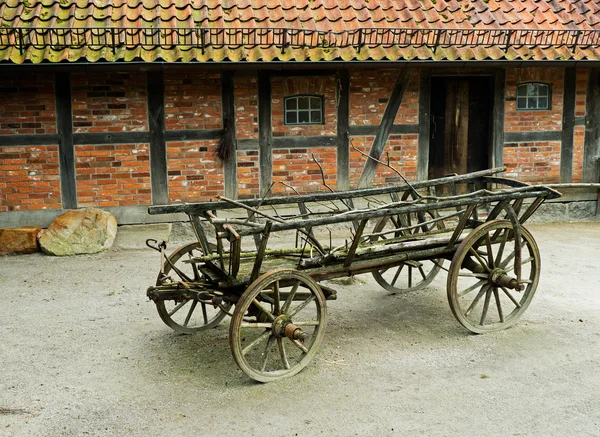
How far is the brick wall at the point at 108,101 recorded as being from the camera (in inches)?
304

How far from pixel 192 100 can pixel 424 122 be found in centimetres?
302

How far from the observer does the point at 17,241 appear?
743cm

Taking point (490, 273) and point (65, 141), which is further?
point (65, 141)

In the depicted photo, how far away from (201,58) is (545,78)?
4.62m

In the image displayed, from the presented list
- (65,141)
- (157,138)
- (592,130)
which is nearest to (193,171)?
(157,138)

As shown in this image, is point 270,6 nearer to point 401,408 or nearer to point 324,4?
point 324,4

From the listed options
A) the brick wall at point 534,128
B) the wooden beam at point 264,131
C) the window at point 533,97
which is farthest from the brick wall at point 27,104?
the window at point 533,97

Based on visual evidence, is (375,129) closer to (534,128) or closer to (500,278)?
(534,128)

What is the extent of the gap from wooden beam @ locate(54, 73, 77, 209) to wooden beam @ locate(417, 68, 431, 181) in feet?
14.4

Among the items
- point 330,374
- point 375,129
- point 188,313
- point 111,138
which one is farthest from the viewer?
point 375,129

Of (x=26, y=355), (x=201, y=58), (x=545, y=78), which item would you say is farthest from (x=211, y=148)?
(x=545, y=78)

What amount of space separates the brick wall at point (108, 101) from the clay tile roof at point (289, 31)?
48cm

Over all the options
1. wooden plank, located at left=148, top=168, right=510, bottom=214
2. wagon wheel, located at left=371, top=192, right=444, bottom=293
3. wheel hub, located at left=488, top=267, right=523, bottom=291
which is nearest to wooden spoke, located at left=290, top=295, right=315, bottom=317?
wooden plank, located at left=148, top=168, right=510, bottom=214

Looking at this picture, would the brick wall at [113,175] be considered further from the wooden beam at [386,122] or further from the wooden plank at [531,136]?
the wooden plank at [531,136]
